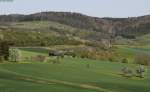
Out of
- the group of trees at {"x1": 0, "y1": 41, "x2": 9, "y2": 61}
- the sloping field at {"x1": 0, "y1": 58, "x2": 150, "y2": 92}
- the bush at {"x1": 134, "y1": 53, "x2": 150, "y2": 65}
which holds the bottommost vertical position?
the bush at {"x1": 134, "y1": 53, "x2": 150, "y2": 65}

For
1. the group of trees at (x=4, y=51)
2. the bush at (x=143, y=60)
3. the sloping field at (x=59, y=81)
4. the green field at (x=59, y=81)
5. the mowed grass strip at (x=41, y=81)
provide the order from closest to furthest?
the green field at (x=59, y=81) → the sloping field at (x=59, y=81) → the mowed grass strip at (x=41, y=81) → the group of trees at (x=4, y=51) → the bush at (x=143, y=60)

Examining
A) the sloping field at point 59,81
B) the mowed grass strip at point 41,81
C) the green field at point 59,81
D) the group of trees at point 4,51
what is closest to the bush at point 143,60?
the group of trees at point 4,51

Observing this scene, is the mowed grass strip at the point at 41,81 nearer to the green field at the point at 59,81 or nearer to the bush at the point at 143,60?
the green field at the point at 59,81

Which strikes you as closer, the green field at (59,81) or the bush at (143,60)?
the green field at (59,81)

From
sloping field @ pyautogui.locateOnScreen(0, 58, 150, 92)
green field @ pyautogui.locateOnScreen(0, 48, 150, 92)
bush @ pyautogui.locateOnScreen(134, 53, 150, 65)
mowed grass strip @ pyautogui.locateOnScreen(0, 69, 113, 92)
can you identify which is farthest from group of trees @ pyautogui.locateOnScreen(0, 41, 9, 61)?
bush @ pyautogui.locateOnScreen(134, 53, 150, 65)

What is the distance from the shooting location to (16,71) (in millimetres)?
53312

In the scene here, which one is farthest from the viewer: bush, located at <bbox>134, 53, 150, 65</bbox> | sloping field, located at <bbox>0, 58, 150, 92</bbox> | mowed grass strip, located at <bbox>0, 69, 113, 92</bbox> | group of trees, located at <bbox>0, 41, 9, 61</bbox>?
bush, located at <bbox>134, 53, 150, 65</bbox>

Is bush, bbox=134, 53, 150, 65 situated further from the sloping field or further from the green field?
the sloping field

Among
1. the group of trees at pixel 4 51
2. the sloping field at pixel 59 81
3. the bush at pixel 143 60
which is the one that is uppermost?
the group of trees at pixel 4 51

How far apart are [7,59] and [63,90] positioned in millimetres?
32455

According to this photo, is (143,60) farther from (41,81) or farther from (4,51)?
(41,81)

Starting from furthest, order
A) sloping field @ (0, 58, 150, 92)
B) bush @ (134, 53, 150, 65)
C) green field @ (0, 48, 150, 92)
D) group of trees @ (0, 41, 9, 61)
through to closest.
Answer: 1. bush @ (134, 53, 150, 65)
2. group of trees @ (0, 41, 9, 61)
3. sloping field @ (0, 58, 150, 92)
4. green field @ (0, 48, 150, 92)

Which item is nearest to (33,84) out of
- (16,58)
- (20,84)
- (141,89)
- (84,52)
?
(20,84)

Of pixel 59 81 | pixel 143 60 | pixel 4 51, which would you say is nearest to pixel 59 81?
pixel 59 81
